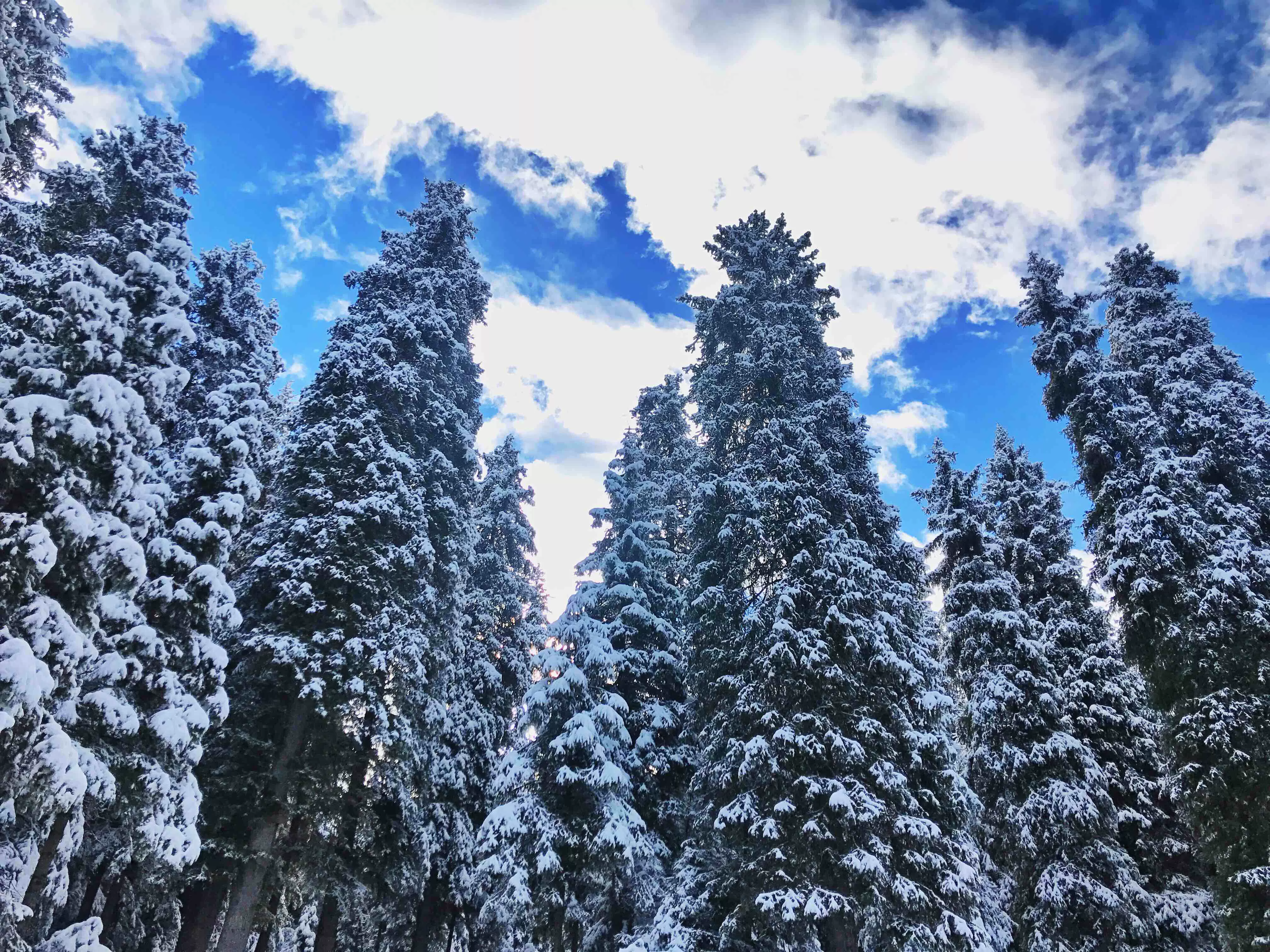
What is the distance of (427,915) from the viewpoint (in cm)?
1792

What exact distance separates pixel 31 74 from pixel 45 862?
42.4ft

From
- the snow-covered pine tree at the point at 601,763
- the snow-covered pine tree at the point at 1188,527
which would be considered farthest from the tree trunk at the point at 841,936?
the snow-covered pine tree at the point at 1188,527

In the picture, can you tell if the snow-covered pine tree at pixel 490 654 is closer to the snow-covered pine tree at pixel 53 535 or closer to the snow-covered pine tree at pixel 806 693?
the snow-covered pine tree at pixel 806 693

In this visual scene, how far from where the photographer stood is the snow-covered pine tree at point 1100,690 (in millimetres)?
15008

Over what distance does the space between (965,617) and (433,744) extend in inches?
544

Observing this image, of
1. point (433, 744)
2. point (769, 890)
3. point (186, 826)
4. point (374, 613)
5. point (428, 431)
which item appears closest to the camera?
point (186, 826)

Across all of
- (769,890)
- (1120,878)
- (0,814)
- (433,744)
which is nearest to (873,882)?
(769,890)

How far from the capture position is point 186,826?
33.8ft

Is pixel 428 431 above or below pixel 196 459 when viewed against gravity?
above

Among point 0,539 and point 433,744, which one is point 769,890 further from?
point 0,539

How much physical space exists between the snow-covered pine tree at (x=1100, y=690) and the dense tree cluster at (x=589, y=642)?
12cm

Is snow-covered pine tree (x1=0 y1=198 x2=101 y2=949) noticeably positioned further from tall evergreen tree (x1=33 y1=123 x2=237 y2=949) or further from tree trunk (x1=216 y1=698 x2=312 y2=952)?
tree trunk (x1=216 y1=698 x2=312 y2=952)

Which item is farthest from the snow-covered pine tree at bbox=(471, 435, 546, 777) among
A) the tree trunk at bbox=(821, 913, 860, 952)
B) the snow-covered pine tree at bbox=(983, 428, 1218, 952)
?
the snow-covered pine tree at bbox=(983, 428, 1218, 952)

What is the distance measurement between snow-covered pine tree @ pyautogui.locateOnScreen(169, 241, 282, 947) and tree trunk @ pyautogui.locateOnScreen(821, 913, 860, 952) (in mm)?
10839
